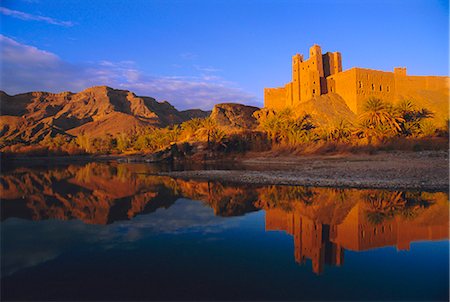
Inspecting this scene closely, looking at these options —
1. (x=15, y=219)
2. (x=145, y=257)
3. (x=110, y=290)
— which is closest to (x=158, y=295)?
(x=110, y=290)

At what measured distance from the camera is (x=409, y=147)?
1232 inches

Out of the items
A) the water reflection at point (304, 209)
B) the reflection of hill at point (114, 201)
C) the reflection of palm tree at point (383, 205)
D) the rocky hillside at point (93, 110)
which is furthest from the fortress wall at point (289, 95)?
the rocky hillside at point (93, 110)

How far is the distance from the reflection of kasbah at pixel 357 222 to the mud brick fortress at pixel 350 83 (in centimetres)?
4370

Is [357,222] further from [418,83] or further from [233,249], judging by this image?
[418,83]

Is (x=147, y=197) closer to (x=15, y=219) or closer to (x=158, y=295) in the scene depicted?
(x=15, y=219)

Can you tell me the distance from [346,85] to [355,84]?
2108 millimetres

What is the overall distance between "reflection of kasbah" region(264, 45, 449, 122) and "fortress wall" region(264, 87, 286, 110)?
9.34 ft

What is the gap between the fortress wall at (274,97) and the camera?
63.1 meters

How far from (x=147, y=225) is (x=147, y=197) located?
5.17 meters

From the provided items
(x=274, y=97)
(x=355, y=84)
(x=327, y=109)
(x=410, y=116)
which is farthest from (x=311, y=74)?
(x=410, y=116)

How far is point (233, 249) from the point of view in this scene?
22.3ft

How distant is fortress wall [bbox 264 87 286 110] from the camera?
63.1 metres

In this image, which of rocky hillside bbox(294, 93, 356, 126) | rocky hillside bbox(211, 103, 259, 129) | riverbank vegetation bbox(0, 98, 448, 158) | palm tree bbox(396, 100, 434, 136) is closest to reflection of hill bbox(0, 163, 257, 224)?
riverbank vegetation bbox(0, 98, 448, 158)

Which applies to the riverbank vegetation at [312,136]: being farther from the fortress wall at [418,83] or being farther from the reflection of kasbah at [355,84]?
the fortress wall at [418,83]
